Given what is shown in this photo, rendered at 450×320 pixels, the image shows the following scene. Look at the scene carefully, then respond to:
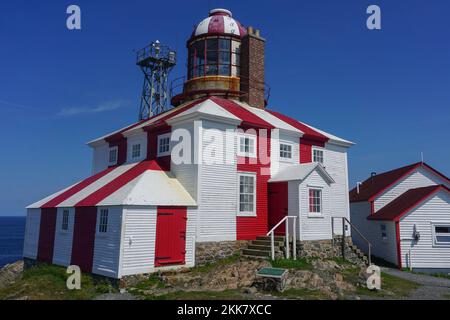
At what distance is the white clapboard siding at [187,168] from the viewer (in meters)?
16.5

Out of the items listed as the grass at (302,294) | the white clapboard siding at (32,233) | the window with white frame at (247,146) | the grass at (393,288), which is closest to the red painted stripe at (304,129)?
the window with white frame at (247,146)

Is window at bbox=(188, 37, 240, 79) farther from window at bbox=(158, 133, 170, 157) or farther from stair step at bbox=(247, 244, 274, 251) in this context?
stair step at bbox=(247, 244, 274, 251)

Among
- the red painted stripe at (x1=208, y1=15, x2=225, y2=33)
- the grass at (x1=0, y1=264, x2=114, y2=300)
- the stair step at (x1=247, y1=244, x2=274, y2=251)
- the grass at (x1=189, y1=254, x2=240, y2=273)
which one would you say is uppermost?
the red painted stripe at (x1=208, y1=15, x2=225, y2=33)

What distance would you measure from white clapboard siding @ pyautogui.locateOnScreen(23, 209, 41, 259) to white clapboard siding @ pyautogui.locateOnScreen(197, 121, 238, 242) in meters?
9.70

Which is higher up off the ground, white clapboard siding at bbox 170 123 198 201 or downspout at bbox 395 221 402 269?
Answer: white clapboard siding at bbox 170 123 198 201

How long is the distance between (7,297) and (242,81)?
15.8 metres

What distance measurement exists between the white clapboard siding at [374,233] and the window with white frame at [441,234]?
204 centimetres

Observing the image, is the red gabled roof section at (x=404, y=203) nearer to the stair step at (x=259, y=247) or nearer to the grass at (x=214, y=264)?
the stair step at (x=259, y=247)

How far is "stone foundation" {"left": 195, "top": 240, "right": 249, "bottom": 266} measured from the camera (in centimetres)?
1588

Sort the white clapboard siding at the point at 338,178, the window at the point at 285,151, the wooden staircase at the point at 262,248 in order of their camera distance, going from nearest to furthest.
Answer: the wooden staircase at the point at 262,248 < the window at the point at 285,151 < the white clapboard siding at the point at 338,178

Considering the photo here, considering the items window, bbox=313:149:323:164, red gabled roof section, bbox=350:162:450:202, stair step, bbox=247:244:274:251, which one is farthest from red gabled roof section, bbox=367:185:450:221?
stair step, bbox=247:244:274:251

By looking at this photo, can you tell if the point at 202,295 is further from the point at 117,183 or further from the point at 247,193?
the point at 117,183

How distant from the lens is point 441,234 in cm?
2062
